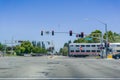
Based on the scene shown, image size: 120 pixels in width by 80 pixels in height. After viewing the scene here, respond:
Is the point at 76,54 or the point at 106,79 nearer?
the point at 106,79

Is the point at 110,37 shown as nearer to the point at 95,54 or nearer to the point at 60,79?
the point at 95,54

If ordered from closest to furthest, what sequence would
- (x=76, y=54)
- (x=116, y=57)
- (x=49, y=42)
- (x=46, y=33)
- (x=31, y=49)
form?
(x=46, y=33)
(x=116, y=57)
(x=76, y=54)
(x=49, y=42)
(x=31, y=49)

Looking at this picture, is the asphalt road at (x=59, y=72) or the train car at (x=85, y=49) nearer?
the asphalt road at (x=59, y=72)

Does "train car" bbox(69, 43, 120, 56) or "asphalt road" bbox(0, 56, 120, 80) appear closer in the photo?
"asphalt road" bbox(0, 56, 120, 80)

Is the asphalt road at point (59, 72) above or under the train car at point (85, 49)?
under

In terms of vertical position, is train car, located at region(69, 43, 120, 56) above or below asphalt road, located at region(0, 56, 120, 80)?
above

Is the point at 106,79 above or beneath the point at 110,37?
beneath

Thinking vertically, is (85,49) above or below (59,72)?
above

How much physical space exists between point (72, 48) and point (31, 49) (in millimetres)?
81222

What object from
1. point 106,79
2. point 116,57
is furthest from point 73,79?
point 116,57

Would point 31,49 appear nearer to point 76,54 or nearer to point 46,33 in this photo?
point 76,54

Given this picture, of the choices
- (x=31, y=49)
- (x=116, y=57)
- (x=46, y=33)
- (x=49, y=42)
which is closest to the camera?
(x=46, y=33)

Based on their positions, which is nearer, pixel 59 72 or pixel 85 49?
pixel 59 72

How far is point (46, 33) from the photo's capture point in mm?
68562
